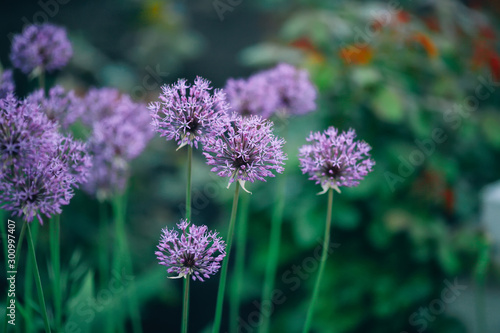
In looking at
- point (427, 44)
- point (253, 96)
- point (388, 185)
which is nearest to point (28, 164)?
point (253, 96)

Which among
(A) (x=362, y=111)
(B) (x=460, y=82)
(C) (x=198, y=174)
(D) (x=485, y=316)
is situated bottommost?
(D) (x=485, y=316)

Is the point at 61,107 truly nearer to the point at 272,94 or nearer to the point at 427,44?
the point at 272,94

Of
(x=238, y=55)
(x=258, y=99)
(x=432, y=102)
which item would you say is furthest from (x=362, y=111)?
(x=238, y=55)

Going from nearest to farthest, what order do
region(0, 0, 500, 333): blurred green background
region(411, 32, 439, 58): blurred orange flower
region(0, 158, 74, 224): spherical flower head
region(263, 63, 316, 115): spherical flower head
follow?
region(0, 158, 74, 224): spherical flower head, region(263, 63, 316, 115): spherical flower head, region(0, 0, 500, 333): blurred green background, region(411, 32, 439, 58): blurred orange flower

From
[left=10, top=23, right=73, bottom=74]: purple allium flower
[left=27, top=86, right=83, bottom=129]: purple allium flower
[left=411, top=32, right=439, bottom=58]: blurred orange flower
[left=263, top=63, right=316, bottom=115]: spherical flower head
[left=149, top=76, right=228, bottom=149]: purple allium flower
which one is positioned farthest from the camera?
[left=411, top=32, right=439, bottom=58]: blurred orange flower

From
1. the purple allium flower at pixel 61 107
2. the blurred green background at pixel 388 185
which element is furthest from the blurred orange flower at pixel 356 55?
the purple allium flower at pixel 61 107

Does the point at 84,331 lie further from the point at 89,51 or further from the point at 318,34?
the point at 89,51

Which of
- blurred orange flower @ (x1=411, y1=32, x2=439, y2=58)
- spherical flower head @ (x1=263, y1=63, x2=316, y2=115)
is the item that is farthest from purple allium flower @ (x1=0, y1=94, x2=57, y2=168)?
blurred orange flower @ (x1=411, y1=32, x2=439, y2=58)

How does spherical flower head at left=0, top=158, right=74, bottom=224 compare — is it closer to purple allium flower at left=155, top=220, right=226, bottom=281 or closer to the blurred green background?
purple allium flower at left=155, top=220, right=226, bottom=281
